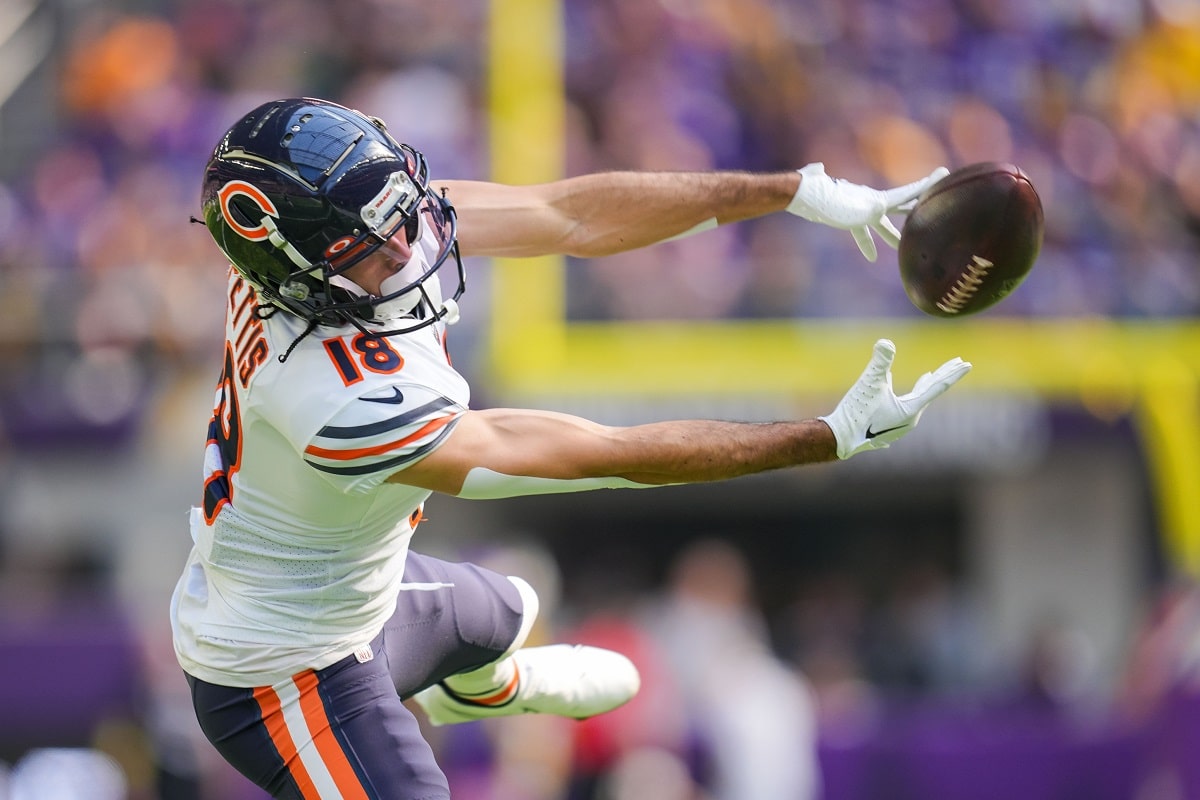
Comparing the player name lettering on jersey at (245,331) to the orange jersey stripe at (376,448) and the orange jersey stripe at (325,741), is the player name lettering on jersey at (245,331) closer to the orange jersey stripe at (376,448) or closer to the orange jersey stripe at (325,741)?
the orange jersey stripe at (376,448)

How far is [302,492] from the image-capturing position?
3.77m

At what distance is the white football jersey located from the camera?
3.57 m

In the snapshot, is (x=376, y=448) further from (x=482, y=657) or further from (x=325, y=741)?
(x=482, y=657)

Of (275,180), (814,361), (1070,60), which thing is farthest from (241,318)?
(1070,60)

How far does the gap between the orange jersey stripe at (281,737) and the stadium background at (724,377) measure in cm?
388

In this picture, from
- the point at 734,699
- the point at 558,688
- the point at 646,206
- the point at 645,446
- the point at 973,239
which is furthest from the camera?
the point at 734,699

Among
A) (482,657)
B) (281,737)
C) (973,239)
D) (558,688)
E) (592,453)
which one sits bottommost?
(558,688)

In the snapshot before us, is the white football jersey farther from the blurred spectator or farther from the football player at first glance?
the blurred spectator

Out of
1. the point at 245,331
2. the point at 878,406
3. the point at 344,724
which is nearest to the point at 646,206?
the point at 878,406

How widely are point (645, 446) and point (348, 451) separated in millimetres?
618

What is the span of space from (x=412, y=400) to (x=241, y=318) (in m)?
0.58

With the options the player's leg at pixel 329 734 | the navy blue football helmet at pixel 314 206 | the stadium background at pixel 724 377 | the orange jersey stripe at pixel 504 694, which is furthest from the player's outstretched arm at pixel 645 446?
the stadium background at pixel 724 377

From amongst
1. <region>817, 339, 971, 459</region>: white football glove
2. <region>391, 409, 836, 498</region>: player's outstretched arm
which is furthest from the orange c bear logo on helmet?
<region>817, 339, 971, 459</region>: white football glove

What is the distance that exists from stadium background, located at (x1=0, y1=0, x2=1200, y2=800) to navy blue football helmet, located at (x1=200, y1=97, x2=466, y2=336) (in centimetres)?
435
